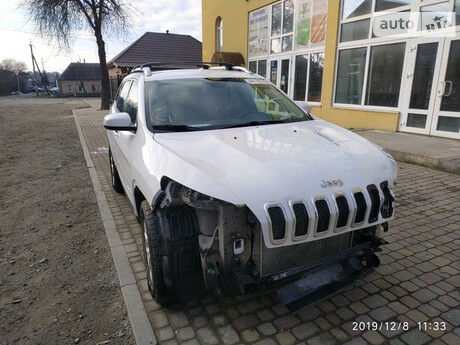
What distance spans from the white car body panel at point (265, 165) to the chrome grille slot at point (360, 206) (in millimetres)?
41

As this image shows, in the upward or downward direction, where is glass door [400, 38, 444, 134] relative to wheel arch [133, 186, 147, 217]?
upward

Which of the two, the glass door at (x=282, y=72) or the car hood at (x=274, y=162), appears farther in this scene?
the glass door at (x=282, y=72)

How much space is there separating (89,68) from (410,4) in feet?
242

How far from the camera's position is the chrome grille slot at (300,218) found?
2217 millimetres

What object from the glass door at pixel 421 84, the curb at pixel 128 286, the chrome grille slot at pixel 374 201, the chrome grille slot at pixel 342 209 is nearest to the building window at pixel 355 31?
the glass door at pixel 421 84

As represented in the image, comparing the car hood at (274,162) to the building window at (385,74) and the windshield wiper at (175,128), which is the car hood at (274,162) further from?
the building window at (385,74)

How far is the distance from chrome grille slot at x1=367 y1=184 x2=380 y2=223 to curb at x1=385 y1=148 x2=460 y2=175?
15.1 ft

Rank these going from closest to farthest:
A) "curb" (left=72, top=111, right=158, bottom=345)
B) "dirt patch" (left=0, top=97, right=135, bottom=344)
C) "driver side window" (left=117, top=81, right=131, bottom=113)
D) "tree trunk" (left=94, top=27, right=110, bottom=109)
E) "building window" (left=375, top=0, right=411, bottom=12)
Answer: "curb" (left=72, top=111, right=158, bottom=345)
"dirt patch" (left=0, top=97, right=135, bottom=344)
"driver side window" (left=117, top=81, right=131, bottom=113)
"building window" (left=375, top=0, right=411, bottom=12)
"tree trunk" (left=94, top=27, right=110, bottom=109)

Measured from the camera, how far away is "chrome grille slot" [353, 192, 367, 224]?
7.89ft

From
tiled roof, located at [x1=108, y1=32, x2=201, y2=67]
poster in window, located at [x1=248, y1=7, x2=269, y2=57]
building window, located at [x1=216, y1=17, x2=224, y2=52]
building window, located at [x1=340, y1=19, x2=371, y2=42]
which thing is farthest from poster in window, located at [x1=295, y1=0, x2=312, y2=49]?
tiled roof, located at [x1=108, y1=32, x2=201, y2=67]

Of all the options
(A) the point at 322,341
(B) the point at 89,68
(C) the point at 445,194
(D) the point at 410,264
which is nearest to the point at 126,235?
(A) the point at 322,341

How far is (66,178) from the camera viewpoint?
6.94m

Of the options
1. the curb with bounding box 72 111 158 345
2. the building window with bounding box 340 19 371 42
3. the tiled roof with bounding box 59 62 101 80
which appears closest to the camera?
the curb with bounding box 72 111 158 345

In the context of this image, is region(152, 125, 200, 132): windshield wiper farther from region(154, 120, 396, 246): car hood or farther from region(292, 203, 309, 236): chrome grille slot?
region(292, 203, 309, 236): chrome grille slot
